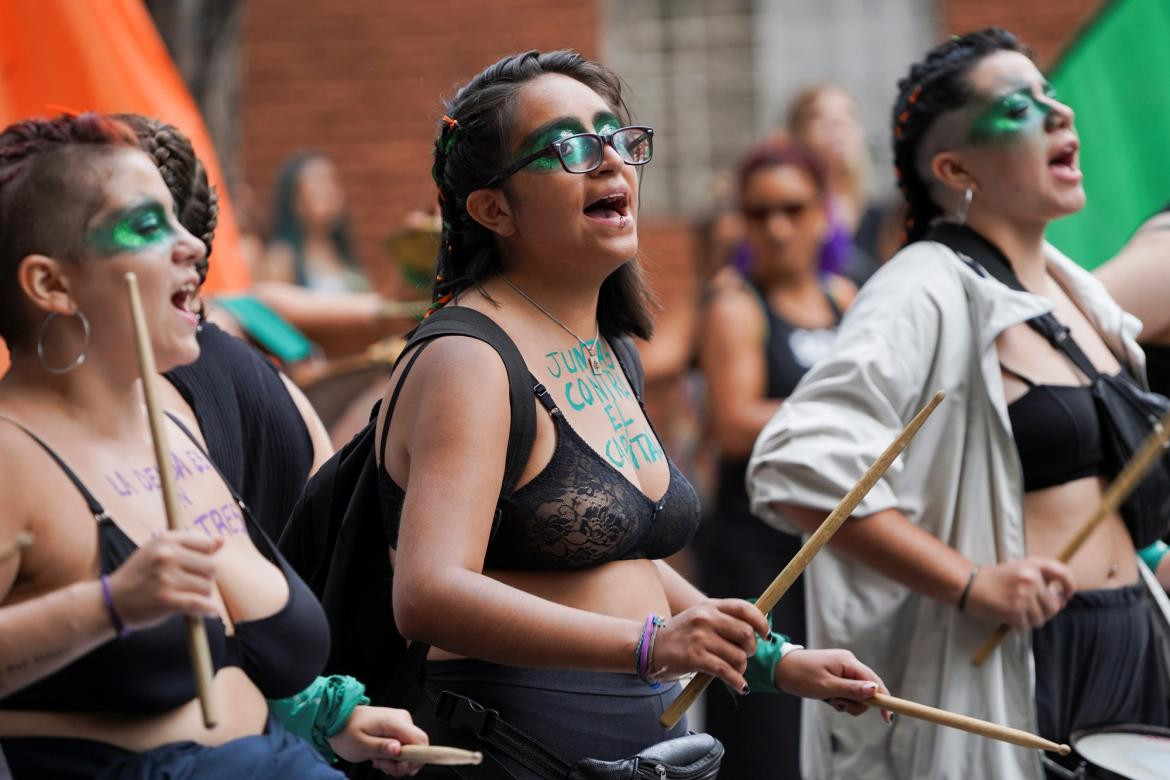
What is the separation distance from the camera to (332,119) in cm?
1030

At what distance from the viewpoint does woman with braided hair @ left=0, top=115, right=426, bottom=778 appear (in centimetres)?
211

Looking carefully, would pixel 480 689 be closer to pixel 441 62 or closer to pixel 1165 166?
pixel 1165 166

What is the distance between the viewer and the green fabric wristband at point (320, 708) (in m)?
2.57

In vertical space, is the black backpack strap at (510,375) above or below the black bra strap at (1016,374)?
above

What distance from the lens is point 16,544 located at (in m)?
2.15

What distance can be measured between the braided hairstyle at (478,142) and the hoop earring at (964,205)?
1107 millimetres

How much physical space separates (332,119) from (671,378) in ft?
13.4

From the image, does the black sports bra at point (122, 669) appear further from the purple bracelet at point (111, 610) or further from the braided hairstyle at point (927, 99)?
the braided hairstyle at point (927, 99)

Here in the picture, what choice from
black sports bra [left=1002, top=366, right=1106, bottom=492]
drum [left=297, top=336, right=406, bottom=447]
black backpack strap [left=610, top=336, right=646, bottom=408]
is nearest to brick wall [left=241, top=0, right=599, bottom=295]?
drum [left=297, top=336, right=406, bottom=447]

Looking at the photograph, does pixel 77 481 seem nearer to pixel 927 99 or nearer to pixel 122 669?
pixel 122 669

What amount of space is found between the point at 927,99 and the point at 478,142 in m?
1.44

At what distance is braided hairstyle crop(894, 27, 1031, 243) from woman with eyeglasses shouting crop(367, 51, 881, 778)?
44.0 inches

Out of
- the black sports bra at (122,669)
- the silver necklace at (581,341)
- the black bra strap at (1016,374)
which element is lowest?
the black sports bra at (122,669)

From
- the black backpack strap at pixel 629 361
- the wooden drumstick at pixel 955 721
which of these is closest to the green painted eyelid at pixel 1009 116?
the black backpack strap at pixel 629 361
